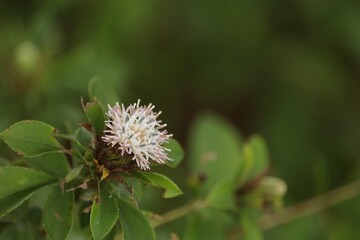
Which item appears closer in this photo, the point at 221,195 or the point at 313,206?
the point at 221,195

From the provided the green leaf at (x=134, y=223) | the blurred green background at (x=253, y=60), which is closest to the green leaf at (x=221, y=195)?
the green leaf at (x=134, y=223)

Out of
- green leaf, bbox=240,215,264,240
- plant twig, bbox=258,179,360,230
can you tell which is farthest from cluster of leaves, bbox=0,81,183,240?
plant twig, bbox=258,179,360,230

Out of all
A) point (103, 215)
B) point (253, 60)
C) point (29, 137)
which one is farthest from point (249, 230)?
point (253, 60)

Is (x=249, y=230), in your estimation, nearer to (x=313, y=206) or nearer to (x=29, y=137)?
(x=313, y=206)

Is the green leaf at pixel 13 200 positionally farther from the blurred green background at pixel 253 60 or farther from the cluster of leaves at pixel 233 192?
the blurred green background at pixel 253 60

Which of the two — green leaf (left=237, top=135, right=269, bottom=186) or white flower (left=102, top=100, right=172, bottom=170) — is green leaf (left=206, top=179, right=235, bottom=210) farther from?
white flower (left=102, top=100, right=172, bottom=170)

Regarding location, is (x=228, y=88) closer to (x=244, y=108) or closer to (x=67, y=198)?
(x=244, y=108)
